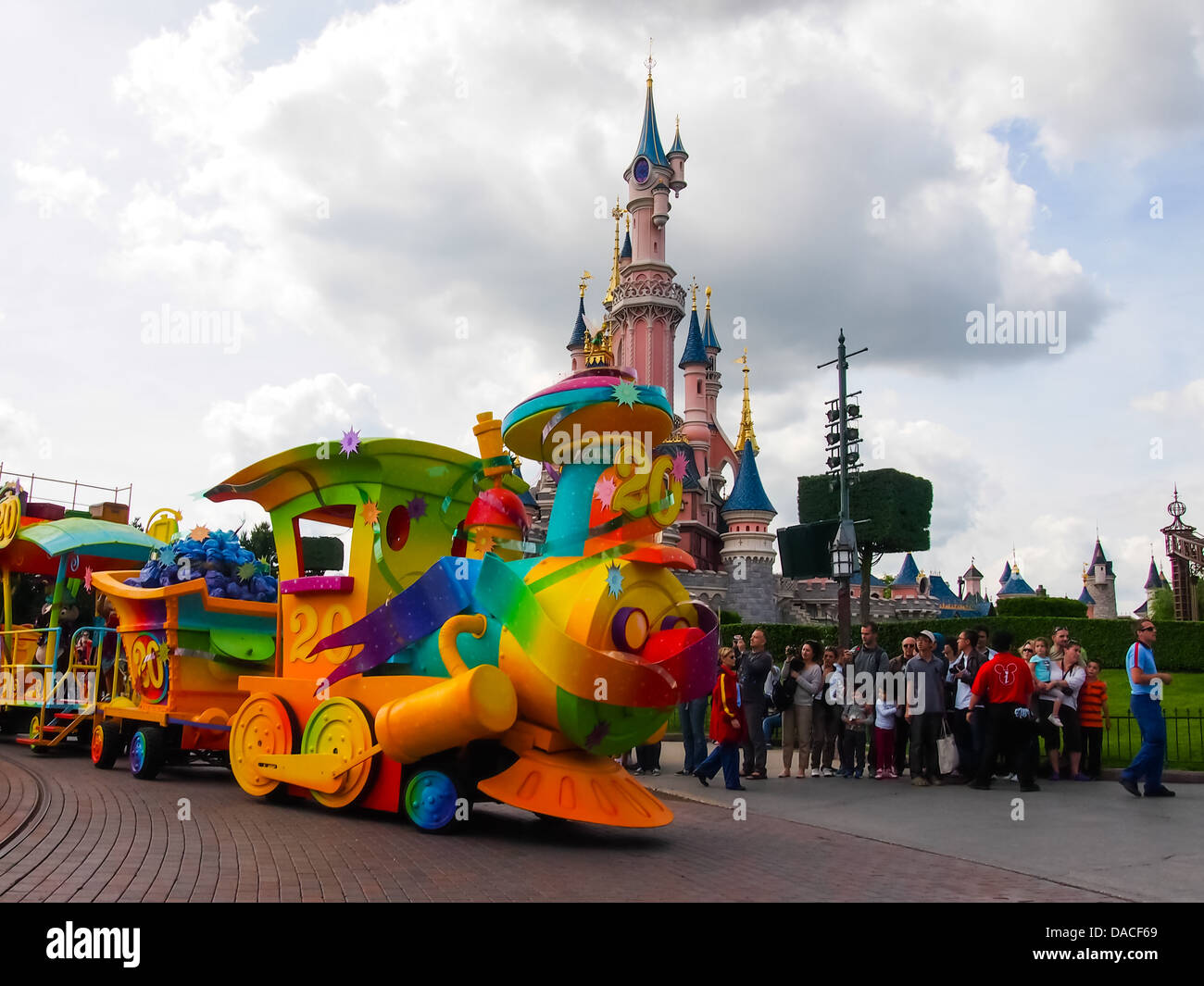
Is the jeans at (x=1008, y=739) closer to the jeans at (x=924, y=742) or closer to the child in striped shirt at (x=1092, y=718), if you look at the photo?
the jeans at (x=924, y=742)

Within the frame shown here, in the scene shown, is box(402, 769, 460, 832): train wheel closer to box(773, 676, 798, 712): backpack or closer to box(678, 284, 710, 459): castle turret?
box(773, 676, 798, 712): backpack

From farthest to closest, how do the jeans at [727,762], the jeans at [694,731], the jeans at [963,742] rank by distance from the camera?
the jeans at [694,731] → the jeans at [963,742] → the jeans at [727,762]

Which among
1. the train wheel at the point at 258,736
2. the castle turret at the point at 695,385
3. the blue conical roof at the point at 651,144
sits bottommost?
the train wheel at the point at 258,736

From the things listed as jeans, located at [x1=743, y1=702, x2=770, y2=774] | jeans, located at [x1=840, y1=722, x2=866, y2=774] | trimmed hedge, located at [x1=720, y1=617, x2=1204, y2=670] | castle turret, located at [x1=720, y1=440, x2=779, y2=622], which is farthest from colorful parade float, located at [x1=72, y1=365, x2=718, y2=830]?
castle turret, located at [x1=720, y1=440, x2=779, y2=622]

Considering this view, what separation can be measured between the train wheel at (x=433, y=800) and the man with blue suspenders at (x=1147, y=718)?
6380 millimetres

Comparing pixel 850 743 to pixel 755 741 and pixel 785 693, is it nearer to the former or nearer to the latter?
pixel 785 693

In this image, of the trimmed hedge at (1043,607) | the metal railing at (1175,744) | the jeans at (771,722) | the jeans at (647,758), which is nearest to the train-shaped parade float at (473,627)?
the jeans at (647,758)

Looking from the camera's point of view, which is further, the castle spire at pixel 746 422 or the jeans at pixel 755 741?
the castle spire at pixel 746 422

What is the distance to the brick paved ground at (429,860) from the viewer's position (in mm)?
5465

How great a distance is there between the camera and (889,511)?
38406mm

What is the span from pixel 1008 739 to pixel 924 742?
0.89 m

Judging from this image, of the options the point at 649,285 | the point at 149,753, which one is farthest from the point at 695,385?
the point at 149,753
